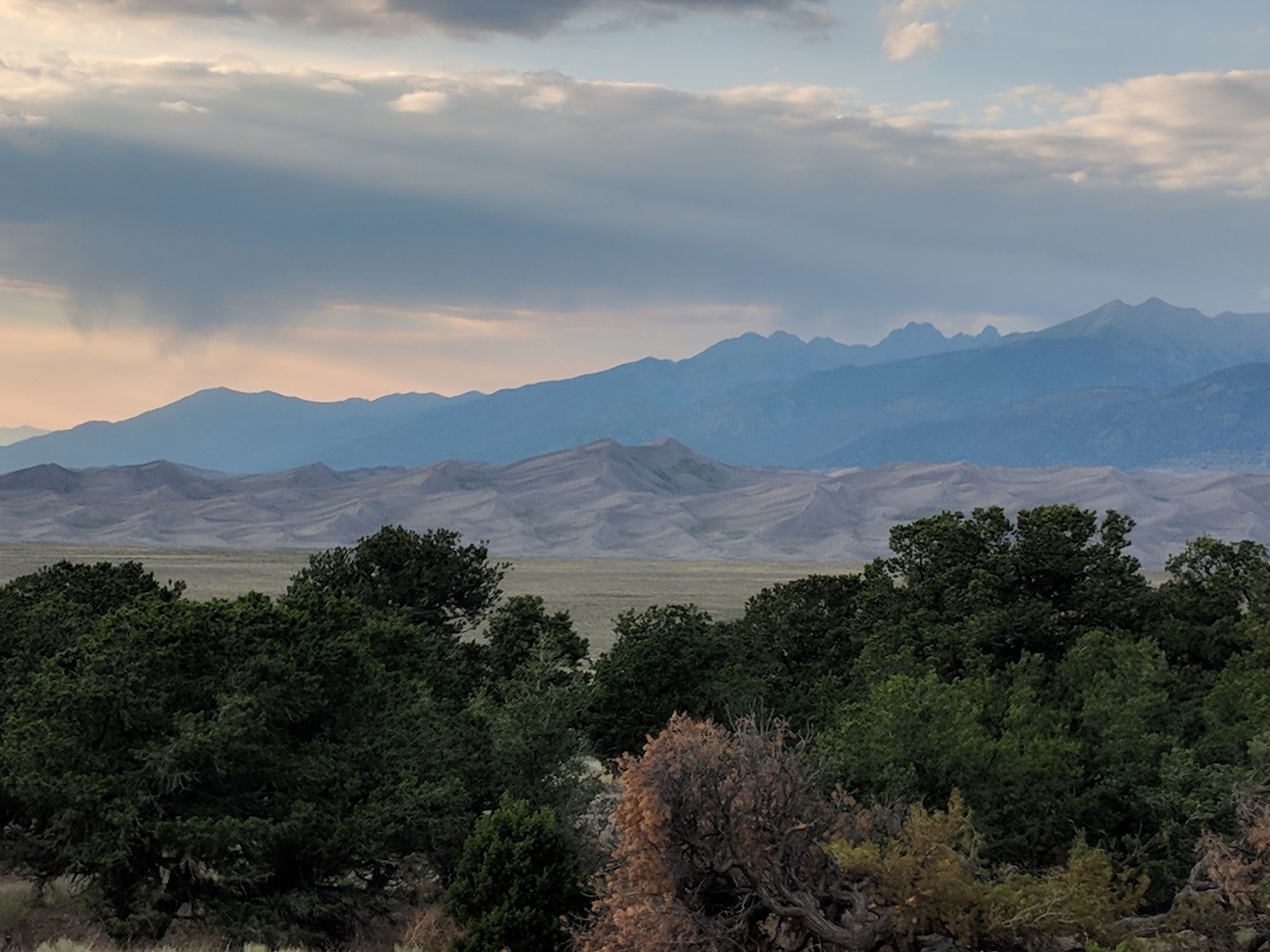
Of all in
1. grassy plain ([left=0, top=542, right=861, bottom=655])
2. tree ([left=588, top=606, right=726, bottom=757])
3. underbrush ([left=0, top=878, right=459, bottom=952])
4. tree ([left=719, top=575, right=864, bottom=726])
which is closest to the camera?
underbrush ([left=0, top=878, right=459, bottom=952])

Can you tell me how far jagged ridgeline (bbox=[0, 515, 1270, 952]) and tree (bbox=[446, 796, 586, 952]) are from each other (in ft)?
0.23

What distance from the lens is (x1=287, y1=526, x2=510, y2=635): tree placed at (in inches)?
2245

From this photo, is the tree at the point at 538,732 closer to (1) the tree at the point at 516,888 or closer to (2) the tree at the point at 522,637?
(1) the tree at the point at 516,888

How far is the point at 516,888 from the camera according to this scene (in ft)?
86.4

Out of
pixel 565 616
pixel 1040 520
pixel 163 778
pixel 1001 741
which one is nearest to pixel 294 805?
pixel 163 778

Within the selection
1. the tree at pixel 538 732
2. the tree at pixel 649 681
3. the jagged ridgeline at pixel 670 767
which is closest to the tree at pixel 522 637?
the jagged ridgeline at pixel 670 767

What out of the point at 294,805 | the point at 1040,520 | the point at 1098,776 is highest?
the point at 1040,520

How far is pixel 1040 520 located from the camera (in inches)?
2095

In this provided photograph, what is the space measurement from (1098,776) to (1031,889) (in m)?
16.5

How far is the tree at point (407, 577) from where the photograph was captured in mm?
57031

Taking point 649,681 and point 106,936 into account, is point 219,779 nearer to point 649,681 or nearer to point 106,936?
point 106,936

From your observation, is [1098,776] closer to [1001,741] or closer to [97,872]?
[1001,741]

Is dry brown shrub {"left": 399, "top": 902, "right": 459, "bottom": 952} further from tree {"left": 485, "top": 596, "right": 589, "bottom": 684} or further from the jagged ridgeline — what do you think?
tree {"left": 485, "top": 596, "right": 589, "bottom": 684}

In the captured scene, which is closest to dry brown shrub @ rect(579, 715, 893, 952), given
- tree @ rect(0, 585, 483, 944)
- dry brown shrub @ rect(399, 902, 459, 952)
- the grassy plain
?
A: dry brown shrub @ rect(399, 902, 459, 952)
